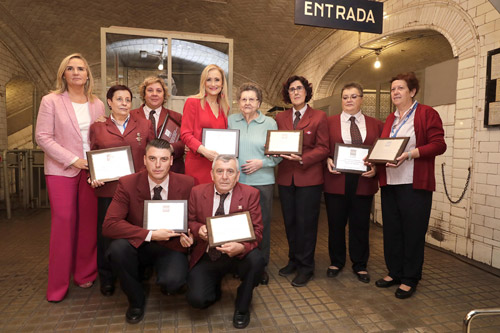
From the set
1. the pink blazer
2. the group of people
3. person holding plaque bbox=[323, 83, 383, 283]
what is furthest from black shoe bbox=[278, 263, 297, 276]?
the pink blazer

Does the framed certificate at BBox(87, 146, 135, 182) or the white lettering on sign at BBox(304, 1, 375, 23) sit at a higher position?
the white lettering on sign at BBox(304, 1, 375, 23)

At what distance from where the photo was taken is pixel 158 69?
17.2 ft

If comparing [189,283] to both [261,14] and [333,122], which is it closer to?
[333,122]

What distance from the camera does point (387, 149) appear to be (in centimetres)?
290

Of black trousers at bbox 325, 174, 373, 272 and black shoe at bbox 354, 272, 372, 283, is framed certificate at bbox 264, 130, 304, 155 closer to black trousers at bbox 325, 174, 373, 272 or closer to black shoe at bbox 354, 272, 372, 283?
black trousers at bbox 325, 174, 373, 272

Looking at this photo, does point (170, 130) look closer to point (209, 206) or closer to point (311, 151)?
point (209, 206)

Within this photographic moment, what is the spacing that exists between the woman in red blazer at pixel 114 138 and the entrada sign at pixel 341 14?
2.23 metres

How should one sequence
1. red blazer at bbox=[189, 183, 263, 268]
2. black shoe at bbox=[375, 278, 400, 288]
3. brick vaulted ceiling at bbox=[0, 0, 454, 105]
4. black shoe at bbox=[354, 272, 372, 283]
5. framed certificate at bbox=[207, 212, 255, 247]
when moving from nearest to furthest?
framed certificate at bbox=[207, 212, 255, 247]
red blazer at bbox=[189, 183, 263, 268]
black shoe at bbox=[375, 278, 400, 288]
black shoe at bbox=[354, 272, 372, 283]
brick vaulted ceiling at bbox=[0, 0, 454, 105]

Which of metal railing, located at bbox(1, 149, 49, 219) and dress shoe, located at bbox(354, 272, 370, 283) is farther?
metal railing, located at bbox(1, 149, 49, 219)

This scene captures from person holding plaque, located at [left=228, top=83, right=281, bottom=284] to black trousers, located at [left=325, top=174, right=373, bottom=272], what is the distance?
690mm

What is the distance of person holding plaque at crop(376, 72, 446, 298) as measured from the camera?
9.48ft

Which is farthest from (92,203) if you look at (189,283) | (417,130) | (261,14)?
(261,14)

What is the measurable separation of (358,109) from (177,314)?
2.53 meters

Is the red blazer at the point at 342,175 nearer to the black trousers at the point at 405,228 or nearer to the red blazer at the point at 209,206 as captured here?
the black trousers at the point at 405,228
